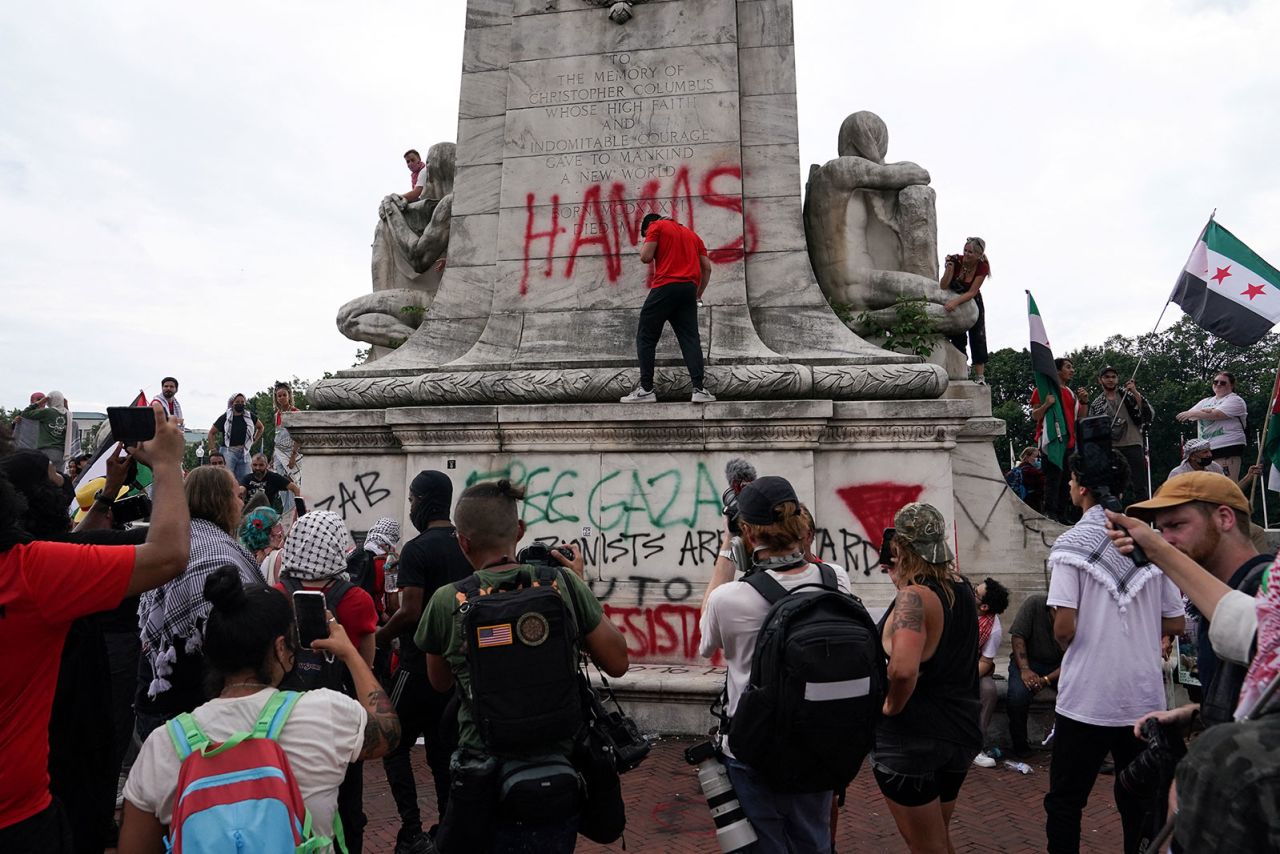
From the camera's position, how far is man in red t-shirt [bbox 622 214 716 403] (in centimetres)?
747

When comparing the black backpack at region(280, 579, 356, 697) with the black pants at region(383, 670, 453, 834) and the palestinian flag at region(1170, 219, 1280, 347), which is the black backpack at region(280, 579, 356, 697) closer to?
the black pants at region(383, 670, 453, 834)

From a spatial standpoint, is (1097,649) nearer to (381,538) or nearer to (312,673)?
(312,673)

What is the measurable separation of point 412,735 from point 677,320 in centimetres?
406

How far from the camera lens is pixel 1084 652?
4.02m

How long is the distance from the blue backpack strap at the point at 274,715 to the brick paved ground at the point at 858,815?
276 centimetres

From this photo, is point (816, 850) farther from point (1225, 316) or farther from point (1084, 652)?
point (1225, 316)

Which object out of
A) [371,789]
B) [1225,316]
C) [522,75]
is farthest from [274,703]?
[1225,316]

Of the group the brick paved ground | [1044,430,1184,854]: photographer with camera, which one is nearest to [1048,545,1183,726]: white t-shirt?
[1044,430,1184,854]: photographer with camera

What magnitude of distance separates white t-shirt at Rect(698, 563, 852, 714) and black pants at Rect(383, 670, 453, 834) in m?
1.87

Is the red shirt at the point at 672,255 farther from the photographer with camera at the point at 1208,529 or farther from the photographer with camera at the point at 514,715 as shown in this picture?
the photographer with camera at the point at 1208,529

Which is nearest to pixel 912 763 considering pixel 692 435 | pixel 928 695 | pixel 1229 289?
pixel 928 695

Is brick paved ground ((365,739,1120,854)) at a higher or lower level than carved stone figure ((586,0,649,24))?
lower

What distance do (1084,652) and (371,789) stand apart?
4217 mm

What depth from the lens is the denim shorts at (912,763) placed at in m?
3.61
